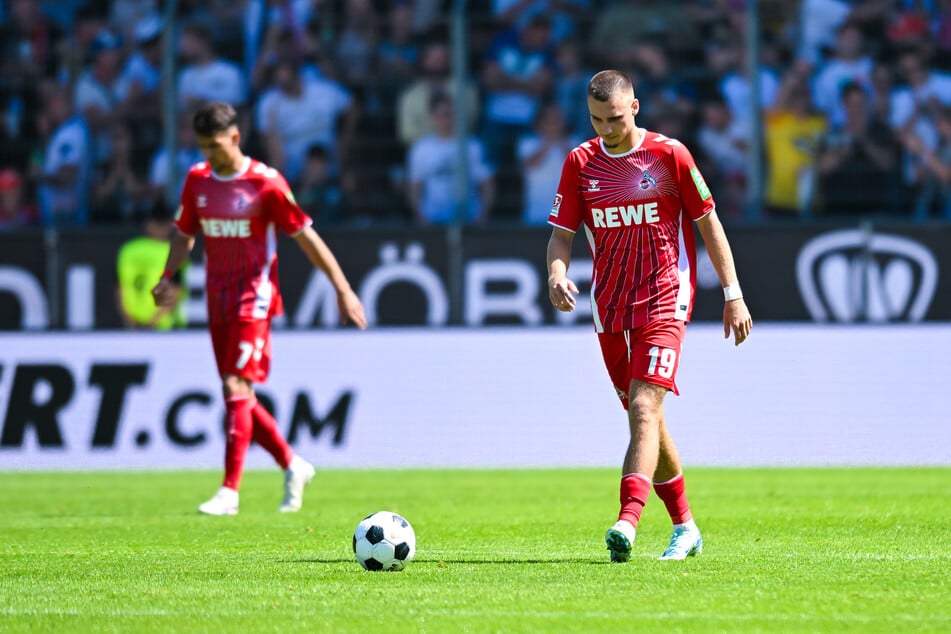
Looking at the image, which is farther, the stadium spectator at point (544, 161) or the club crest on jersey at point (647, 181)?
the stadium spectator at point (544, 161)

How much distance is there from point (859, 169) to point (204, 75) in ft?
22.7

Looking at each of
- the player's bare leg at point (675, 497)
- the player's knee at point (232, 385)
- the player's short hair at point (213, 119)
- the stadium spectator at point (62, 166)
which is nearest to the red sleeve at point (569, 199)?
the player's bare leg at point (675, 497)

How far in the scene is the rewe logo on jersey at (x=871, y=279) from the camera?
14.8 meters

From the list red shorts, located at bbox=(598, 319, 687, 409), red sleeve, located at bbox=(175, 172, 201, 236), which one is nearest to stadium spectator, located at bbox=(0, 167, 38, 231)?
red sleeve, located at bbox=(175, 172, 201, 236)

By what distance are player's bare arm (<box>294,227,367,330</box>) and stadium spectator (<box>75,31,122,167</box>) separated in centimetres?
797

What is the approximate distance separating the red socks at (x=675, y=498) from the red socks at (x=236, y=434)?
11.9 ft

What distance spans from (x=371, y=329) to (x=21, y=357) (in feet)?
10.00

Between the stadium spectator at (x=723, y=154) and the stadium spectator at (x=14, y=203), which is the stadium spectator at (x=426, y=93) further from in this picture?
the stadium spectator at (x=14, y=203)

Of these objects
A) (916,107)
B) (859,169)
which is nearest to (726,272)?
(859,169)

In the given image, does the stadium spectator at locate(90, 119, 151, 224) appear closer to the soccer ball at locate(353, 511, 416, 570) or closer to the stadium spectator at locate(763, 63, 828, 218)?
the stadium spectator at locate(763, 63, 828, 218)

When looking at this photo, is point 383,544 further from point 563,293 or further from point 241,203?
point 241,203

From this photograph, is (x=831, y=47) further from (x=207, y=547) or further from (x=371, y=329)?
(x=207, y=547)

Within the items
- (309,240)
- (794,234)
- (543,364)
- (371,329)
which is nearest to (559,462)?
(543,364)

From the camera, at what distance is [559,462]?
13555 mm
